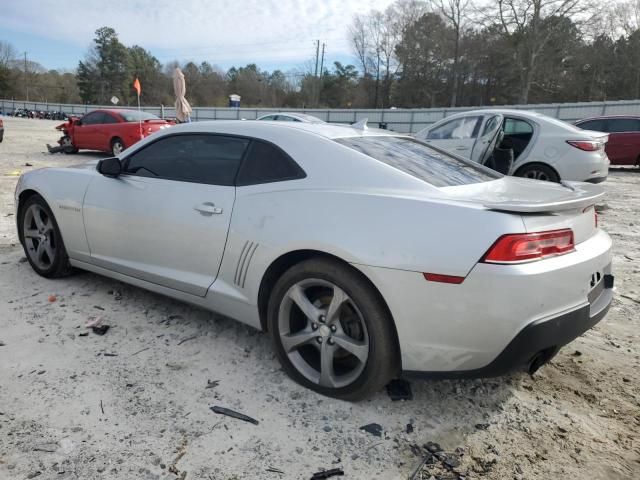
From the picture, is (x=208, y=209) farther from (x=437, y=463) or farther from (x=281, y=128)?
A: (x=437, y=463)

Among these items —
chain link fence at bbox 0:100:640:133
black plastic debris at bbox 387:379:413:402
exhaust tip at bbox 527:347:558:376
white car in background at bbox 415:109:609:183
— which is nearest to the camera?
exhaust tip at bbox 527:347:558:376

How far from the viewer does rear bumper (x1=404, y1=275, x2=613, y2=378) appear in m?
2.03

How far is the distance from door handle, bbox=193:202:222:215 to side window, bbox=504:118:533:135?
6.47 metres

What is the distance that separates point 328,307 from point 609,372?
5.83 ft

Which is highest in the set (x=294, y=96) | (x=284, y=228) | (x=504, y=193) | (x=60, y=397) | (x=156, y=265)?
(x=294, y=96)

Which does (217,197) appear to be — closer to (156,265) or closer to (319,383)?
(156,265)

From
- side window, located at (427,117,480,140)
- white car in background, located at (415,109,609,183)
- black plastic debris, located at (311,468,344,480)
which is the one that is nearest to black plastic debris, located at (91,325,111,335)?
black plastic debris, located at (311,468,344,480)

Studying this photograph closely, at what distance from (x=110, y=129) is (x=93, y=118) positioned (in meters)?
1.02

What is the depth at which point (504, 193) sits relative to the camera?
248 cm

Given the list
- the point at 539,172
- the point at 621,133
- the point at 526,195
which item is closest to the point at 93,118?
the point at 539,172

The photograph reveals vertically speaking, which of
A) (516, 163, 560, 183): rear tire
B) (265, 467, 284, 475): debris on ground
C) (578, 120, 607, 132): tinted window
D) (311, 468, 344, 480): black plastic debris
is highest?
(578, 120, 607, 132): tinted window

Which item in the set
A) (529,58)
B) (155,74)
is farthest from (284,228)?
(155,74)

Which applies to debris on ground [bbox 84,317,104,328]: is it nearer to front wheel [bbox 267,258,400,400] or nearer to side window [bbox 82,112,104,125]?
front wheel [bbox 267,258,400,400]

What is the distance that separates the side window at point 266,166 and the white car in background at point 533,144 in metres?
5.05
